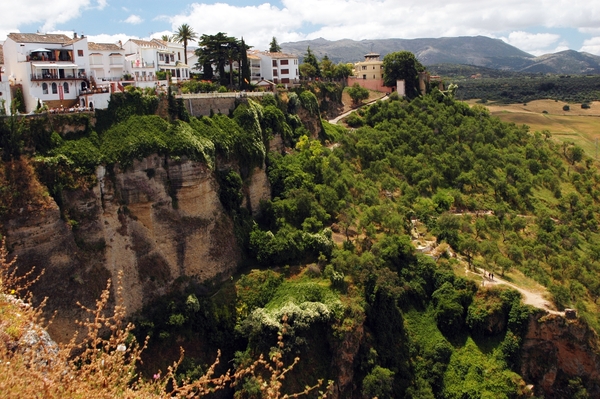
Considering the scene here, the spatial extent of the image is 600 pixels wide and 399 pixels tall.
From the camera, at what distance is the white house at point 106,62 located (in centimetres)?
4470

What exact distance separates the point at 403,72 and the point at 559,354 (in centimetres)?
4960

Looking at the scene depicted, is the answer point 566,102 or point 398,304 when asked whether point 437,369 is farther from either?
point 566,102

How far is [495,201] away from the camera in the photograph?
59.6 meters

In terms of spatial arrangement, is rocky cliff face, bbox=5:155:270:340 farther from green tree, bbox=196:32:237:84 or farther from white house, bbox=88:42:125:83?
green tree, bbox=196:32:237:84

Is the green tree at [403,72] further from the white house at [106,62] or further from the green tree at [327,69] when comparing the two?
the white house at [106,62]

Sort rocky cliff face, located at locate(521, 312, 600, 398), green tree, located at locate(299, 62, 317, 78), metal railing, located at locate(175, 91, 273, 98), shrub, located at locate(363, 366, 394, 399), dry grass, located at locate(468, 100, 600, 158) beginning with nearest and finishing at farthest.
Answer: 1. shrub, located at locate(363, 366, 394, 399)
2. rocky cliff face, located at locate(521, 312, 600, 398)
3. metal railing, located at locate(175, 91, 273, 98)
4. green tree, located at locate(299, 62, 317, 78)
5. dry grass, located at locate(468, 100, 600, 158)

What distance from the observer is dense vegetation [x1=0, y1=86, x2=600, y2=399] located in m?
36.2

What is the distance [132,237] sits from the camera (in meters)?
36.3

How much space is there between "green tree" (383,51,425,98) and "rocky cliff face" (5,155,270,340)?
46470mm

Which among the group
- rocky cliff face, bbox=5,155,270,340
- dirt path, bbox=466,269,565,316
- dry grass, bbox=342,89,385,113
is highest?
dry grass, bbox=342,89,385,113

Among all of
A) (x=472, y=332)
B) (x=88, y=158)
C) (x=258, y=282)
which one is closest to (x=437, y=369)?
(x=472, y=332)

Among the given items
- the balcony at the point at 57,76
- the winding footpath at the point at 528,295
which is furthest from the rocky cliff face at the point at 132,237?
the winding footpath at the point at 528,295

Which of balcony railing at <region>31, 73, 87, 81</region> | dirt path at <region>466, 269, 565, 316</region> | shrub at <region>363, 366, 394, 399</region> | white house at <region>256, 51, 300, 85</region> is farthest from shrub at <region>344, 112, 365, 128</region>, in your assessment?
shrub at <region>363, 366, 394, 399</region>

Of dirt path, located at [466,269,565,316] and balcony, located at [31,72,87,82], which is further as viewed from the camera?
dirt path, located at [466,269,565,316]
